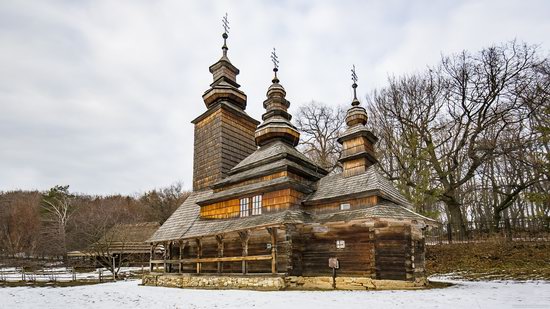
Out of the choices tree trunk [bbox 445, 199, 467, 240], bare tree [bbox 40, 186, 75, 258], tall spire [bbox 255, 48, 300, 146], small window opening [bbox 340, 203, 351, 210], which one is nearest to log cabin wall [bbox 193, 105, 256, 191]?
tall spire [bbox 255, 48, 300, 146]

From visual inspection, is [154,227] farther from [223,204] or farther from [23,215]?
[23,215]

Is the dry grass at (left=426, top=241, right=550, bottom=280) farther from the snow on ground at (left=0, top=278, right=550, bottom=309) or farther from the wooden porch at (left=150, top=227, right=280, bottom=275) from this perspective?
the wooden porch at (left=150, top=227, right=280, bottom=275)

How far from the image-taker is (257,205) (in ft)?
55.7

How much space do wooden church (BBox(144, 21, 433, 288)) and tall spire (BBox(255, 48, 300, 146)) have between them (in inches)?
2.5

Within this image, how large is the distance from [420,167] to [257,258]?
16122 millimetres

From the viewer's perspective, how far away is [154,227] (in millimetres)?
37719

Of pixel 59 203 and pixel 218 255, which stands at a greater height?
pixel 59 203

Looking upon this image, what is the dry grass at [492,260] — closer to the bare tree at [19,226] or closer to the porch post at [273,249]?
the porch post at [273,249]

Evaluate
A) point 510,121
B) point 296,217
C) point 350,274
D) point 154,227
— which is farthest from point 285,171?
point 154,227

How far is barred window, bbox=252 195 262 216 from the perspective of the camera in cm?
1681

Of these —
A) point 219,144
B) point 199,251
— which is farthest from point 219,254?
point 219,144

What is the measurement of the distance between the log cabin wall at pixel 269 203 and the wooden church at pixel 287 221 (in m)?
0.05

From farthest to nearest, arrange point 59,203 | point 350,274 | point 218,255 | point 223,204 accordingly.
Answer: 1. point 59,203
2. point 223,204
3. point 218,255
4. point 350,274

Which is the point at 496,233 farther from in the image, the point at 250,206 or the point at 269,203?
the point at 250,206
